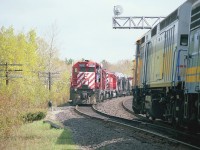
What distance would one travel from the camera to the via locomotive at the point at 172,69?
39.8 ft

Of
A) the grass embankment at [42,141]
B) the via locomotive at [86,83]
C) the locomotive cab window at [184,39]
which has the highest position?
the locomotive cab window at [184,39]

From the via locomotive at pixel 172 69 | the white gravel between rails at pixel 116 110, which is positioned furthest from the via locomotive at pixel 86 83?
the via locomotive at pixel 172 69

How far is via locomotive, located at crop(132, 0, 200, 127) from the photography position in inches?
477

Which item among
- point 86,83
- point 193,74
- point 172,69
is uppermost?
point 172,69

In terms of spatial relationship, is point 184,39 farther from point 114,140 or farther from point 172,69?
point 114,140

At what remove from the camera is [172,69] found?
14750 mm

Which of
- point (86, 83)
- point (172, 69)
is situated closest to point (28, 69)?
point (86, 83)

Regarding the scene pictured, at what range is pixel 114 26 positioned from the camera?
127 feet

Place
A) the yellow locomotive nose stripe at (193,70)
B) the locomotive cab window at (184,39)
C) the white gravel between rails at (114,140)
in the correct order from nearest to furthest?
the yellow locomotive nose stripe at (193,70)
the white gravel between rails at (114,140)
the locomotive cab window at (184,39)

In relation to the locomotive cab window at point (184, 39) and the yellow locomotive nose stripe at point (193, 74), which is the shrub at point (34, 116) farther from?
the yellow locomotive nose stripe at point (193, 74)

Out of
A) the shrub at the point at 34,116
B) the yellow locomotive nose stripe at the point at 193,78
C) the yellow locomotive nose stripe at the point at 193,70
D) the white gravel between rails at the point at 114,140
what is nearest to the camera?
the yellow locomotive nose stripe at the point at 193,78

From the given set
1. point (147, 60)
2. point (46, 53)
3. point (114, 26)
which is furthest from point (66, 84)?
point (147, 60)

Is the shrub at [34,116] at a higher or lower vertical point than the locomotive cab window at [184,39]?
lower

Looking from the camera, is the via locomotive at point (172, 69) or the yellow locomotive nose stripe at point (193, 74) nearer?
the yellow locomotive nose stripe at point (193, 74)
